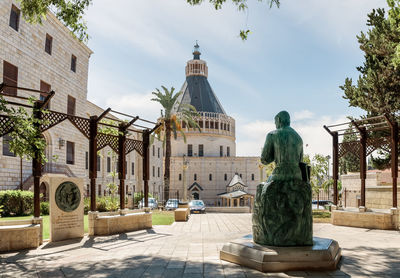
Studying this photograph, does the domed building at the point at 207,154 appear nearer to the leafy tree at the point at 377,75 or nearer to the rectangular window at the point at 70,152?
the rectangular window at the point at 70,152

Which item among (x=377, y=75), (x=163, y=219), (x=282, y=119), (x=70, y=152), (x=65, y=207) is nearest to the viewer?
(x=282, y=119)

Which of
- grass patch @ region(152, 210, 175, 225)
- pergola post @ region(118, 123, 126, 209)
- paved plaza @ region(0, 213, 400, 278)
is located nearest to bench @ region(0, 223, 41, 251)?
paved plaza @ region(0, 213, 400, 278)

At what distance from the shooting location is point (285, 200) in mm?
6766

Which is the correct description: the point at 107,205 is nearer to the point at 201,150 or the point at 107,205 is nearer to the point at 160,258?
the point at 160,258

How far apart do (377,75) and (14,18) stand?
18.5m

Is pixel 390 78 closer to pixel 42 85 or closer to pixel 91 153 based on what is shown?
pixel 91 153

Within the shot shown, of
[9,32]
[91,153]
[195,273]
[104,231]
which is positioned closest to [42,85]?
[9,32]

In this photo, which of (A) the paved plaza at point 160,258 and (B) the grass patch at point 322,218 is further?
(B) the grass patch at point 322,218

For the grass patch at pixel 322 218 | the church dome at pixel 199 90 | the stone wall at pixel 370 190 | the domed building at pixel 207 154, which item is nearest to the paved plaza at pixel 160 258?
the grass patch at pixel 322 218

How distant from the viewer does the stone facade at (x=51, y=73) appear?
17641 mm

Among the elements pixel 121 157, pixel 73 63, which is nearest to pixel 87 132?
pixel 121 157

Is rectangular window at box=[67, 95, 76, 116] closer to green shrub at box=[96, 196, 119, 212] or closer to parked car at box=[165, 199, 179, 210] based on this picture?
green shrub at box=[96, 196, 119, 212]

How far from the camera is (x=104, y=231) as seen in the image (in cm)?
1139

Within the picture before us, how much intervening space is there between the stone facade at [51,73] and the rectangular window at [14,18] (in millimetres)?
216
